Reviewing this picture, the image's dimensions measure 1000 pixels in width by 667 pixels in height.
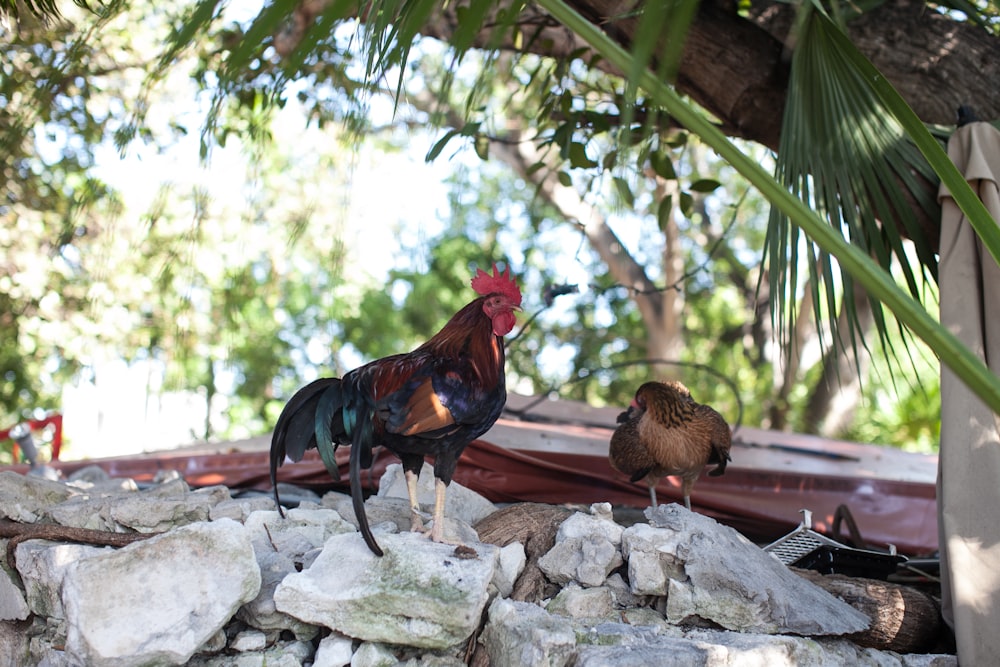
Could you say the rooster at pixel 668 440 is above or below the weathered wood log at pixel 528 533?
above

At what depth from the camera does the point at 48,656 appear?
9.70 feet

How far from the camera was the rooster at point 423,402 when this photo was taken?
2.95 meters

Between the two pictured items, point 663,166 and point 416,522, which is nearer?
point 416,522

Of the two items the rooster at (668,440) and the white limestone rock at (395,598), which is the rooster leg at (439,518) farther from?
the rooster at (668,440)

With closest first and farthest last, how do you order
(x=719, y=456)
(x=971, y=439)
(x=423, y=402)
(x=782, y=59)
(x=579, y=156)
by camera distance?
(x=423, y=402)
(x=971, y=439)
(x=719, y=456)
(x=782, y=59)
(x=579, y=156)

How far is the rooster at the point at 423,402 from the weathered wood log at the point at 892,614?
149cm

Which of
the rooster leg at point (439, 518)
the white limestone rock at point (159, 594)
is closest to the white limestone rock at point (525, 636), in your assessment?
the rooster leg at point (439, 518)

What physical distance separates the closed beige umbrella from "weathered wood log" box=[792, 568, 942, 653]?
99 mm

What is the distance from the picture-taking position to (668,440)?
151 inches

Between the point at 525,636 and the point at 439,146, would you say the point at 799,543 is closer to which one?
the point at 525,636

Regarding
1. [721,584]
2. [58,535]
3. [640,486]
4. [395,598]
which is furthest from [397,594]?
[640,486]

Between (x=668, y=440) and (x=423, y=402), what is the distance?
54.0 inches

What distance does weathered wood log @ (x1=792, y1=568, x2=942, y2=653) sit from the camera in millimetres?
3148

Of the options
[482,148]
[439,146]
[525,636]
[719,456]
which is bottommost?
[525,636]
